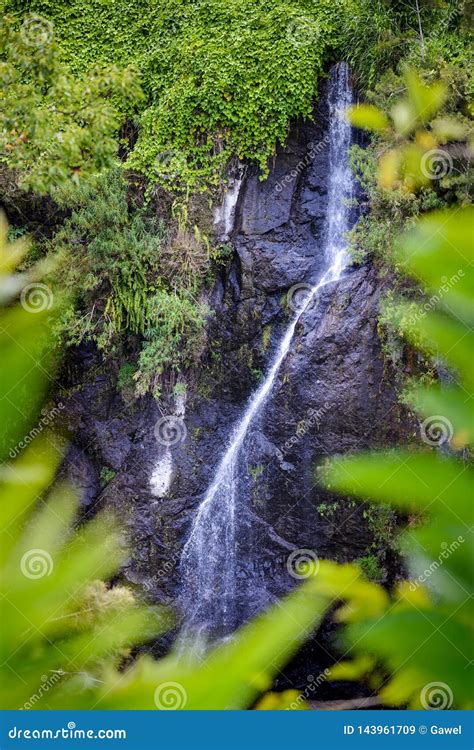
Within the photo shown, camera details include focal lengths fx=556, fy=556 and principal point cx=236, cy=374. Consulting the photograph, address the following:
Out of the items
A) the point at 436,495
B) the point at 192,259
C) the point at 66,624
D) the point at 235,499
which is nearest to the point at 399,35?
the point at 192,259

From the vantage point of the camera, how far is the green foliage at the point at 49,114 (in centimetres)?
394

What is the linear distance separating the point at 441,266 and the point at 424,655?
473 millimetres

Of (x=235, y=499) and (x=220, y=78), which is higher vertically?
(x=220, y=78)

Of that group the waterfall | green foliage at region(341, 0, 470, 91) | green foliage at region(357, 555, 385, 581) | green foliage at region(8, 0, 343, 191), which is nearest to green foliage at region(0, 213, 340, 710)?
green foliage at region(357, 555, 385, 581)

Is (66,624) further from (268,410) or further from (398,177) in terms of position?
(268,410)

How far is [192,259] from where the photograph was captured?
7.95m

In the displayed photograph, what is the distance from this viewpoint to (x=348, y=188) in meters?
7.99

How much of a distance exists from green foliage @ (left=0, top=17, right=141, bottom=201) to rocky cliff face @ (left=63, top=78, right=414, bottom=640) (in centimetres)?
353

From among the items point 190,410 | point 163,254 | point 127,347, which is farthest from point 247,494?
point 163,254

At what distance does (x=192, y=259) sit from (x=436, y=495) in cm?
756

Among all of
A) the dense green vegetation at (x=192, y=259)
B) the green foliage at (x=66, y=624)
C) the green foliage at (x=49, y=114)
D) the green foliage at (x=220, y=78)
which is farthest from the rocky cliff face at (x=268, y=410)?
the green foliage at (x=66, y=624)

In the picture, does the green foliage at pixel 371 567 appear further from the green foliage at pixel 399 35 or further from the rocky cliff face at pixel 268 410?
the green foliage at pixel 399 35

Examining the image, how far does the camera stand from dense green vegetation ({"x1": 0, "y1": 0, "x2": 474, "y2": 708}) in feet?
2.20

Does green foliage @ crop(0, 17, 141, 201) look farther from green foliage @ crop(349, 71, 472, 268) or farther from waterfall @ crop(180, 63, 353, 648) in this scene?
waterfall @ crop(180, 63, 353, 648)
